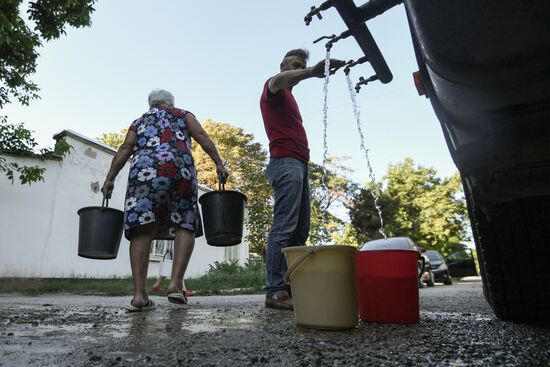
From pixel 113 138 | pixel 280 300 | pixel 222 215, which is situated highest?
pixel 113 138

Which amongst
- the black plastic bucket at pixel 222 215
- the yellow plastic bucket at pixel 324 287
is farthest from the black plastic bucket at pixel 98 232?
the yellow plastic bucket at pixel 324 287

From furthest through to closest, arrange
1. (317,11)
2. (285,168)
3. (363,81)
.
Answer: (285,168)
(363,81)
(317,11)

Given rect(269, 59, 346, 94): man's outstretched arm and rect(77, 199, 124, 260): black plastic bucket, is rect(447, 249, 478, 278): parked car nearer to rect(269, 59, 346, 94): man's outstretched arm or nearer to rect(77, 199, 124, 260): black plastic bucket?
rect(269, 59, 346, 94): man's outstretched arm

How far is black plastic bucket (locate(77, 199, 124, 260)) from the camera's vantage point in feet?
9.85

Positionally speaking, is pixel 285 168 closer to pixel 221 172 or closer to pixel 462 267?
pixel 221 172

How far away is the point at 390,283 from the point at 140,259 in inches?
66.5

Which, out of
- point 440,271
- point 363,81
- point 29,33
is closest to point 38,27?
point 29,33

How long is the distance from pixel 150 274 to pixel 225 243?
11.2 metres

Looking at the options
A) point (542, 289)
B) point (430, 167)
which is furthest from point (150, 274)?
point (430, 167)

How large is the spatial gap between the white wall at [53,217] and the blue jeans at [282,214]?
9.48 m

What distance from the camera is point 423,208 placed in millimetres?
31562

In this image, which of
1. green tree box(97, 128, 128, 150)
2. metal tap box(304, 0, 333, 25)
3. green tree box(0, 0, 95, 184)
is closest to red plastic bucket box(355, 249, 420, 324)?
metal tap box(304, 0, 333, 25)

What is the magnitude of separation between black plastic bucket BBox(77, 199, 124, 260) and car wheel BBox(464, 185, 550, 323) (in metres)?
2.51

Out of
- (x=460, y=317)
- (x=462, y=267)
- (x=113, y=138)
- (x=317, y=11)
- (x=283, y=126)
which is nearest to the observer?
(x=317, y=11)
